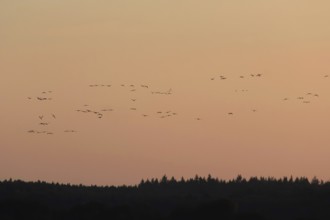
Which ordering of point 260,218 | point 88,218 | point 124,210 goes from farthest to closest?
1. point 124,210
2. point 88,218
3. point 260,218

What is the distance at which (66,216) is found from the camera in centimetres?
16512

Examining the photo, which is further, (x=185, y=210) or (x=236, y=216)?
(x=185, y=210)

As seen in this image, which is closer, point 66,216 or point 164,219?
point 164,219

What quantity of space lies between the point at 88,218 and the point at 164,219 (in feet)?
27.9

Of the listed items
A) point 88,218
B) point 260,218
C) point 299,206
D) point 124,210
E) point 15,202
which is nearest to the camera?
point 260,218

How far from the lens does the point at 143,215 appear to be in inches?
6550

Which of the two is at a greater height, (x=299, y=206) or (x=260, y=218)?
(x=299, y=206)

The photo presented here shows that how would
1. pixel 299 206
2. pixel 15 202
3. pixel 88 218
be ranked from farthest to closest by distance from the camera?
1. pixel 299 206
2. pixel 15 202
3. pixel 88 218

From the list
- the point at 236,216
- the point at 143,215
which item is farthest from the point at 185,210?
the point at 236,216

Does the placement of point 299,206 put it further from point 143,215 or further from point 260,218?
point 260,218

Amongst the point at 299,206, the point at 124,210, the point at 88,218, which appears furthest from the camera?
the point at 299,206

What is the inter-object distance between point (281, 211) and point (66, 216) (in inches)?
1277

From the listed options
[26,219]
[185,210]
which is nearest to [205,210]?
[185,210]

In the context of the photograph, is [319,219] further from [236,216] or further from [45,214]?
[45,214]
